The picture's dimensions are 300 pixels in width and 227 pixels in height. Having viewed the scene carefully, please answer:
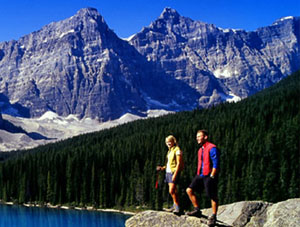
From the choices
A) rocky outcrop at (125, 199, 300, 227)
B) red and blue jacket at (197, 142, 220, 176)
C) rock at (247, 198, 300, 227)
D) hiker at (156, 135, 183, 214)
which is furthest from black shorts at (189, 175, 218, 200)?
rock at (247, 198, 300, 227)

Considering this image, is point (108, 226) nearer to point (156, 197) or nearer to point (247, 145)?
point (156, 197)

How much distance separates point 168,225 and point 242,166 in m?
99.7

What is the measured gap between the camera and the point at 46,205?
139 meters

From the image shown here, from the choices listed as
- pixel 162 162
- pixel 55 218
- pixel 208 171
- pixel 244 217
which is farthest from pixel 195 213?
pixel 162 162

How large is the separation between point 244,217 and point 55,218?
101 metres

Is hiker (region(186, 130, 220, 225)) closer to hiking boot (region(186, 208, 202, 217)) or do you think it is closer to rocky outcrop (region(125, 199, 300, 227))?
hiking boot (region(186, 208, 202, 217))

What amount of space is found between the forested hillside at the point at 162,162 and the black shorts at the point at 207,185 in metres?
88.3

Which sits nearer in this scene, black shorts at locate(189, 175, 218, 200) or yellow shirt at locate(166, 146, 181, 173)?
black shorts at locate(189, 175, 218, 200)

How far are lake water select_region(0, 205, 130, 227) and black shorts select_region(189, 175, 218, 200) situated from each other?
8391 centimetres

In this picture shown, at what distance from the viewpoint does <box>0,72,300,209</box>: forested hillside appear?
355 feet

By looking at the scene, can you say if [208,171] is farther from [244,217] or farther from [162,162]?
[162,162]

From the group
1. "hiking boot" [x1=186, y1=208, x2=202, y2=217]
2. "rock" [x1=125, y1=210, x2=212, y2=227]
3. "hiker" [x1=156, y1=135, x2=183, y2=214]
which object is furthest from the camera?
"hiker" [x1=156, y1=135, x2=183, y2=214]

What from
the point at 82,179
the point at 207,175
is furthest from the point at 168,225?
the point at 82,179

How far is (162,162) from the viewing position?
13350 cm
